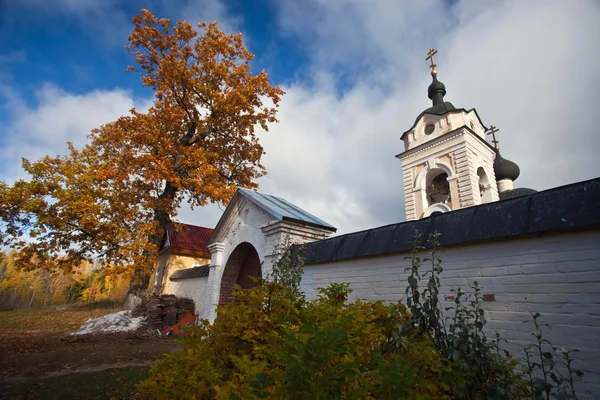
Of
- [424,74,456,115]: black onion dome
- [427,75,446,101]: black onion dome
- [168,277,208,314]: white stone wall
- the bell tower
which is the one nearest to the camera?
[168,277,208,314]: white stone wall

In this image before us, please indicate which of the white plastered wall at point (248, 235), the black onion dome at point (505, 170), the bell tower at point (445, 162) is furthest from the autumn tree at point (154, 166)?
the black onion dome at point (505, 170)

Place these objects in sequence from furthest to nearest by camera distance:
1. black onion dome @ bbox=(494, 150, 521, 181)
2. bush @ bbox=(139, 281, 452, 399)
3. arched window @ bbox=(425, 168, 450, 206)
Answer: black onion dome @ bbox=(494, 150, 521, 181)
arched window @ bbox=(425, 168, 450, 206)
bush @ bbox=(139, 281, 452, 399)

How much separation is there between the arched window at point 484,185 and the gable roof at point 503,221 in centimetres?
1660

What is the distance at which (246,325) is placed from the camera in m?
2.35

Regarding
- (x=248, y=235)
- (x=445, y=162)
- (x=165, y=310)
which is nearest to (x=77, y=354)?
(x=165, y=310)

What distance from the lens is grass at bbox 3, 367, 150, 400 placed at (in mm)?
4023

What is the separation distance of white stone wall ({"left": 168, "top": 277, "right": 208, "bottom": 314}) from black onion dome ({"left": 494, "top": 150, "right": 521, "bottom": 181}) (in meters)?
21.2

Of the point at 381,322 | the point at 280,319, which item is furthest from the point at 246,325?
the point at 381,322

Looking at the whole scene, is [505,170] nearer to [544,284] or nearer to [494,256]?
[494,256]

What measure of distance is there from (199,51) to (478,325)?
16.2 metres

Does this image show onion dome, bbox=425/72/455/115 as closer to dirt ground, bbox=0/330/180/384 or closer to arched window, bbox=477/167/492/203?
arched window, bbox=477/167/492/203

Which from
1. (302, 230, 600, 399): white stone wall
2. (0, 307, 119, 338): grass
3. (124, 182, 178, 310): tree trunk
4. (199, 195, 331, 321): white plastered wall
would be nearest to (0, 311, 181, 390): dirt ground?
(199, 195, 331, 321): white plastered wall

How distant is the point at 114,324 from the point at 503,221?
12.0 m

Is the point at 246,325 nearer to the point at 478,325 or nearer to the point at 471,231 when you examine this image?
the point at 478,325
